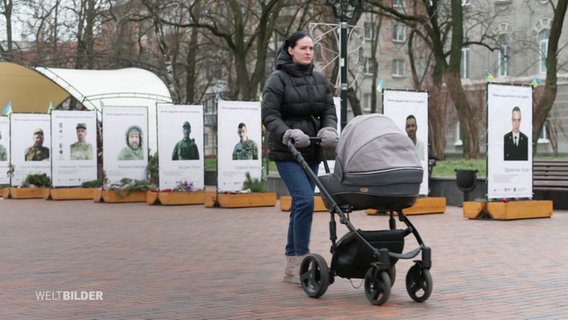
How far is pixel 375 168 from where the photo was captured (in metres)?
7.11

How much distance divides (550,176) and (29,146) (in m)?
14.9

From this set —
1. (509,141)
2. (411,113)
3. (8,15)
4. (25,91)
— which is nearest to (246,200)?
(411,113)

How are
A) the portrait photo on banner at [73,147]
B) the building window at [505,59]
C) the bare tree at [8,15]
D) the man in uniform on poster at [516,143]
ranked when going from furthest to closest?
the building window at [505,59] < the bare tree at [8,15] < the portrait photo on banner at [73,147] < the man in uniform on poster at [516,143]

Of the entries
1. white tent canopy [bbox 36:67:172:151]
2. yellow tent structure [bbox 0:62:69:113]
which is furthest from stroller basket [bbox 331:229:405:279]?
yellow tent structure [bbox 0:62:69:113]

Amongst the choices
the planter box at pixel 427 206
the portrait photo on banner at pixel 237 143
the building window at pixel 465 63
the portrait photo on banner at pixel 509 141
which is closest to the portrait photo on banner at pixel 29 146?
the portrait photo on banner at pixel 237 143

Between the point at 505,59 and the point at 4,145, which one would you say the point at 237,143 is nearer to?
the point at 4,145

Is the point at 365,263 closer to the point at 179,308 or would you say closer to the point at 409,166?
the point at 409,166

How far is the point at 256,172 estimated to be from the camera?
2075 centimetres

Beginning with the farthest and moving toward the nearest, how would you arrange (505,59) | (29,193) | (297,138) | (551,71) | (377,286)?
(505,59), (551,71), (29,193), (297,138), (377,286)

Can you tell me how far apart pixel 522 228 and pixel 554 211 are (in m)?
4.48

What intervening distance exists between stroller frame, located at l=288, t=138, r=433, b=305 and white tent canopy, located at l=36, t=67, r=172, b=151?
1046 inches

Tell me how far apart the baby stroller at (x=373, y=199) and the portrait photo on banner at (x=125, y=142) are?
16183mm

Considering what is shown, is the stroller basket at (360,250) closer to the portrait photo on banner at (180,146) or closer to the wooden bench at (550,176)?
the wooden bench at (550,176)

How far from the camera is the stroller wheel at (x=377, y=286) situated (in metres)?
6.97
